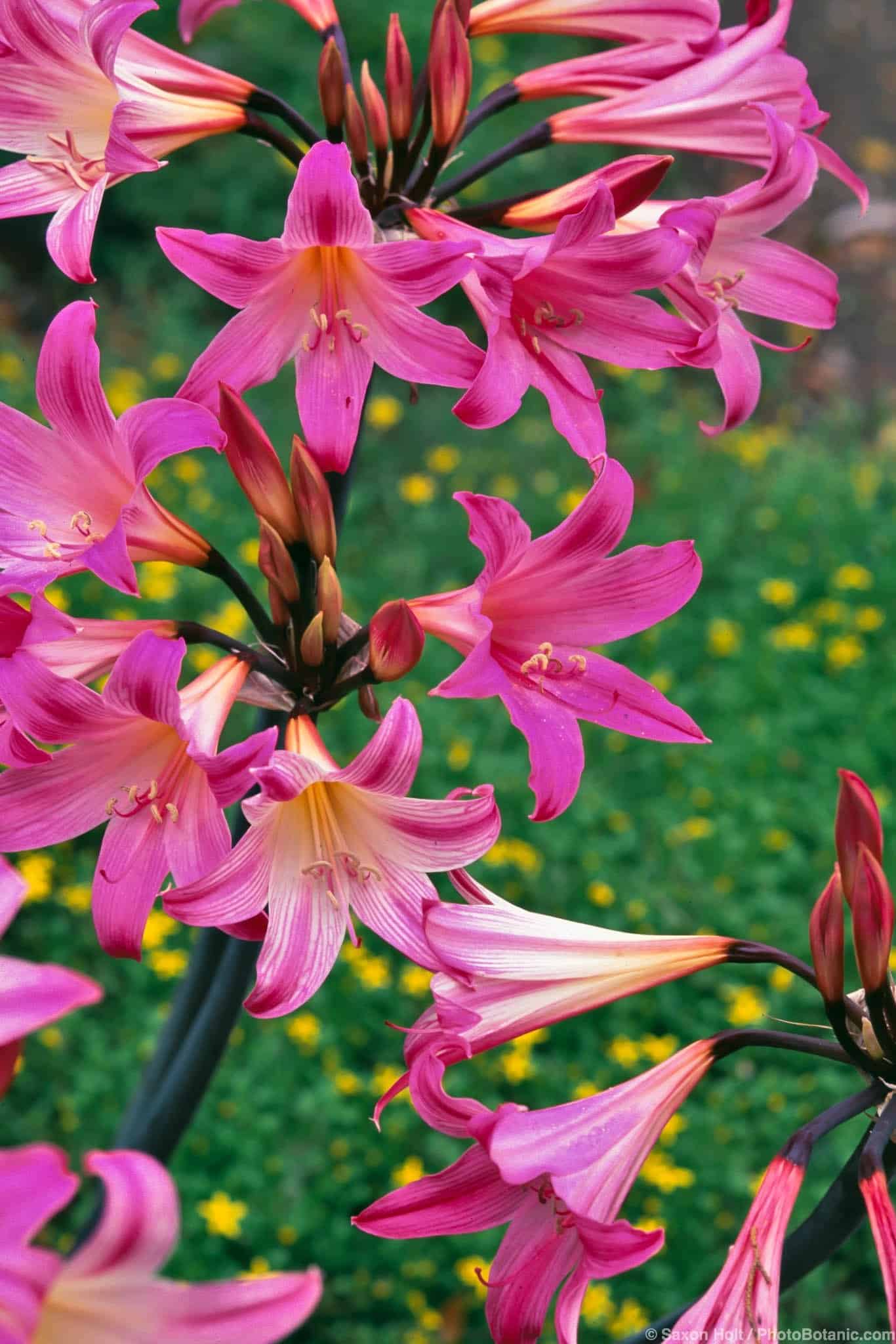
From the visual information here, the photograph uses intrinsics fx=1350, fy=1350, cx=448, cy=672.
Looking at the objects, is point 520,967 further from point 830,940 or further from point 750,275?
point 750,275

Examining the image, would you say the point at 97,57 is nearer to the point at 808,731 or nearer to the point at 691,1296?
the point at 691,1296

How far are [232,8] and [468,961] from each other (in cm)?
433

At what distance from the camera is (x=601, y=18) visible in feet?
4.06

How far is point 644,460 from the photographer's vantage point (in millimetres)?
3734

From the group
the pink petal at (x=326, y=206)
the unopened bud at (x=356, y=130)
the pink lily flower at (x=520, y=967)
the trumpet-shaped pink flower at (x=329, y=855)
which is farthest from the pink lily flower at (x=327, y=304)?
the pink lily flower at (x=520, y=967)

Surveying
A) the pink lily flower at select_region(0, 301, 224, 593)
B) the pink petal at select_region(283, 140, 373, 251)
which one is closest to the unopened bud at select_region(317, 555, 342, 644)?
the pink lily flower at select_region(0, 301, 224, 593)

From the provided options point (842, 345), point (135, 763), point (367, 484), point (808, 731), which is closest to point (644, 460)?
point (367, 484)

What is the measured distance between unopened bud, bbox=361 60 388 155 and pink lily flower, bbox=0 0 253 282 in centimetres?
11

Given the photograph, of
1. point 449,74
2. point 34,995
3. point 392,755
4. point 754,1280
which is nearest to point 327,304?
point 449,74

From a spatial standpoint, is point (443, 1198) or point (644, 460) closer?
point (443, 1198)

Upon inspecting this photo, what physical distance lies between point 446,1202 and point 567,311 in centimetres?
67

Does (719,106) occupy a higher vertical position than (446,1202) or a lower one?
higher

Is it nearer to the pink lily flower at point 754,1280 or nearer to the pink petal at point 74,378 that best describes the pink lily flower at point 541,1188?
the pink lily flower at point 754,1280

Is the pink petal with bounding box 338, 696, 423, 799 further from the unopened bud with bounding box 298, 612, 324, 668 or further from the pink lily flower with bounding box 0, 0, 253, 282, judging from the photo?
the pink lily flower with bounding box 0, 0, 253, 282
